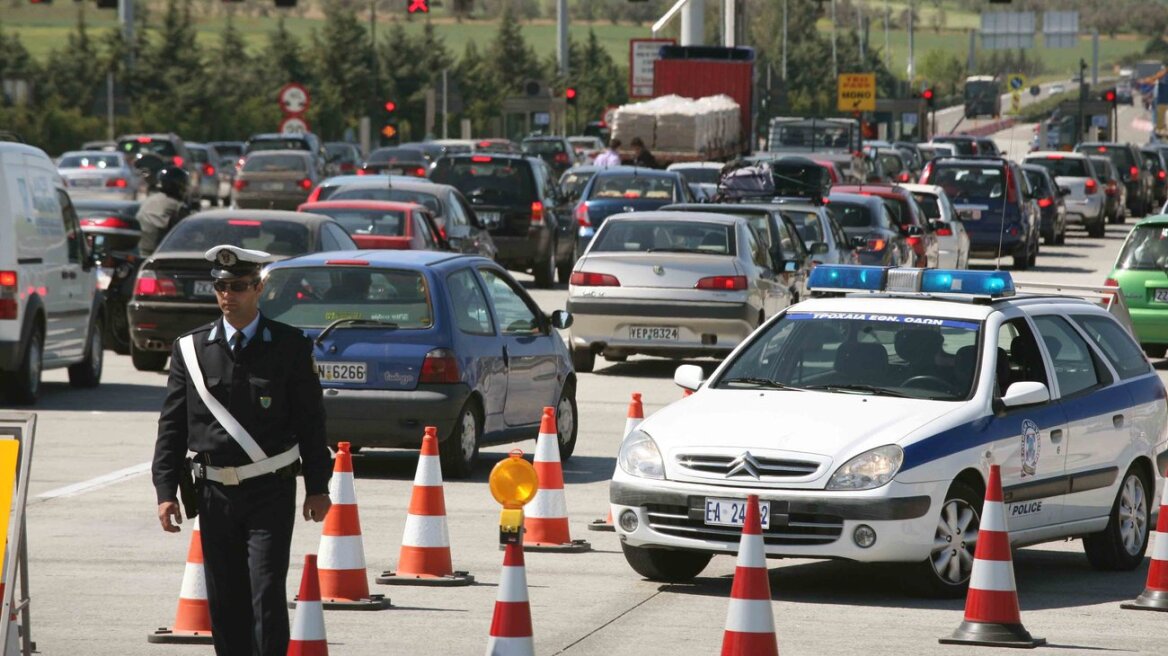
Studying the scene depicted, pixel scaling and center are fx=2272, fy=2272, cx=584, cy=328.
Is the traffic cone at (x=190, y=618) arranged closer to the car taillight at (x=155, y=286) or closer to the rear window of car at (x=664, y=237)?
the car taillight at (x=155, y=286)

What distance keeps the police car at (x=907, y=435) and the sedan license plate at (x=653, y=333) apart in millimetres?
8940

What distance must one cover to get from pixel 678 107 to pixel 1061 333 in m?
36.6

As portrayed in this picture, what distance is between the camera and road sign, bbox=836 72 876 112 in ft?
269

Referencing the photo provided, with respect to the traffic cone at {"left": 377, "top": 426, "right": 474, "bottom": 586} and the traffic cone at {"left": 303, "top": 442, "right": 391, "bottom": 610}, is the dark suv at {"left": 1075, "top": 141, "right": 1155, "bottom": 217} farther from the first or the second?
the traffic cone at {"left": 303, "top": 442, "right": 391, "bottom": 610}

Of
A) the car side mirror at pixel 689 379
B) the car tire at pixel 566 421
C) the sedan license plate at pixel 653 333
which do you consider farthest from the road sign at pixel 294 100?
the car side mirror at pixel 689 379

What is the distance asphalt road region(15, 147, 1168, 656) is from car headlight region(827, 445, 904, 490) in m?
0.54

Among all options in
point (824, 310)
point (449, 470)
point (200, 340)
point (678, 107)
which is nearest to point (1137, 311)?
point (449, 470)

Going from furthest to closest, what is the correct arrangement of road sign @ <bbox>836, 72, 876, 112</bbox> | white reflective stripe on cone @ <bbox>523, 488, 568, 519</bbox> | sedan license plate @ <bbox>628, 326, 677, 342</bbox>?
1. road sign @ <bbox>836, 72, 876, 112</bbox>
2. sedan license plate @ <bbox>628, 326, 677, 342</bbox>
3. white reflective stripe on cone @ <bbox>523, 488, 568, 519</bbox>

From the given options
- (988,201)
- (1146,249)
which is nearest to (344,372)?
(1146,249)

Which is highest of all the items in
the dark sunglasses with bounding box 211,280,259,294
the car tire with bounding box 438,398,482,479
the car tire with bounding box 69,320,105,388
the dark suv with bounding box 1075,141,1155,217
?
the dark sunglasses with bounding box 211,280,259,294

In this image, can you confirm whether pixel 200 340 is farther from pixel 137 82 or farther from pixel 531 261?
pixel 137 82

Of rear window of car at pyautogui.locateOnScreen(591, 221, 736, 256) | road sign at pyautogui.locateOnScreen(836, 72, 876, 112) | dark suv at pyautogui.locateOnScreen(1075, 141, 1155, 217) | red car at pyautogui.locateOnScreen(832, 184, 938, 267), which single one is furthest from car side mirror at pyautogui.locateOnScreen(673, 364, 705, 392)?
road sign at pyautogui.locateOnScreen(836, 72, 876, 112)

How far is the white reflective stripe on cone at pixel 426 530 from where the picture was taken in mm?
10008

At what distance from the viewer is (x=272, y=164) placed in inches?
1828
